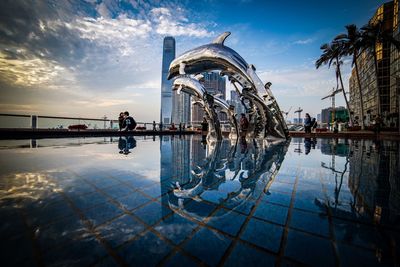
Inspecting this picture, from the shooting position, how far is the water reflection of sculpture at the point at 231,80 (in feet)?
26.8

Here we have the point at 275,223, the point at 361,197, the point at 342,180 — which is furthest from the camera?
the point at 342,180

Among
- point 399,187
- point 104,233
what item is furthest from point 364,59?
point 104,233

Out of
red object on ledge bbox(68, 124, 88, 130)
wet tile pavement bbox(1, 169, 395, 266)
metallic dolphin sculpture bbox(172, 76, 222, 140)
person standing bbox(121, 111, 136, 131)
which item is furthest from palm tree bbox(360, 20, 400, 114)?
red object on ledge bbox(68, 124, 88, 130)

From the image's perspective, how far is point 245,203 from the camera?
2020 mm

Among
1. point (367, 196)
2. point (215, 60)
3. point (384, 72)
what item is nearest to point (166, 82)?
point (384, 72)

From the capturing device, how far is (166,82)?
14450 centimetres

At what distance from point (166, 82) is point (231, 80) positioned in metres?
144

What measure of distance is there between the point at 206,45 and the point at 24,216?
331 inches

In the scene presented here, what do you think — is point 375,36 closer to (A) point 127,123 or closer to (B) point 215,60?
(B) point 215,60

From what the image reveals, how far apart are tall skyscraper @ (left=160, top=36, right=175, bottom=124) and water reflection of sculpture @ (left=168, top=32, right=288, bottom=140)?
140131mm

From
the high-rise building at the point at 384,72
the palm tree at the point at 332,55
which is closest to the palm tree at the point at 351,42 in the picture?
the palm tree at the point at 332,55

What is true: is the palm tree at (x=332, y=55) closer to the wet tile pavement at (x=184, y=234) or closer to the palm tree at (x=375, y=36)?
the palm tree at (x=375, y=36)

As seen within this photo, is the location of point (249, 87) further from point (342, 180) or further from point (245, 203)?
point (245, 203)

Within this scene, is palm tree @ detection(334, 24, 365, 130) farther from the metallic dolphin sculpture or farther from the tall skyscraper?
the tall skyscraper
